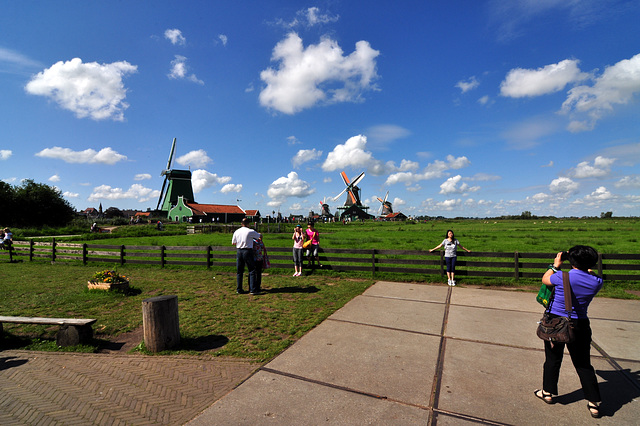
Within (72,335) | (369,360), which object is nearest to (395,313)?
(369,360)

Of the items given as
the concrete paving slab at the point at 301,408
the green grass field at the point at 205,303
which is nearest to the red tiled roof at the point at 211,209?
the green grass field at the point at 205,303

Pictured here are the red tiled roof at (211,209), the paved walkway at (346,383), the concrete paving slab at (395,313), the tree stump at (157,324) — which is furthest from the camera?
the red tiled roof at (211,209)

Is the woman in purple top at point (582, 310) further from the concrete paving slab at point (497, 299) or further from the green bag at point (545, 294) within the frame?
the concrete paving slab at point (497, 299)

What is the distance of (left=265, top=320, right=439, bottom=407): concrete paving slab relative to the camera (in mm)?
3594

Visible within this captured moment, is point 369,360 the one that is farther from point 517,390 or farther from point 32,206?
point 32,206

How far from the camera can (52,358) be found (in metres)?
4.55

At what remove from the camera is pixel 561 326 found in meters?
3.07

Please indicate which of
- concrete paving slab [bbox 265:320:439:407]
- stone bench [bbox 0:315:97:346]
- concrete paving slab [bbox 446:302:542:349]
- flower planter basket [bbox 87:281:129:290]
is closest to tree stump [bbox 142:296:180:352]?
stone bench [bbox 0:315:97:346]

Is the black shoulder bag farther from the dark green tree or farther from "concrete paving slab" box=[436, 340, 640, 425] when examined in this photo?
the dark green tree

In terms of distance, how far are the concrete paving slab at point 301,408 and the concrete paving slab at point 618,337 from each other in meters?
3.59

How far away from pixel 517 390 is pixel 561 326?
3.32 ft

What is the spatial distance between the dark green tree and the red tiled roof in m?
26.1

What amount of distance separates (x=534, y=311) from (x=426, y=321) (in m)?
2.60

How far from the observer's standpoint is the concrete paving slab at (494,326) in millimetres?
4988
